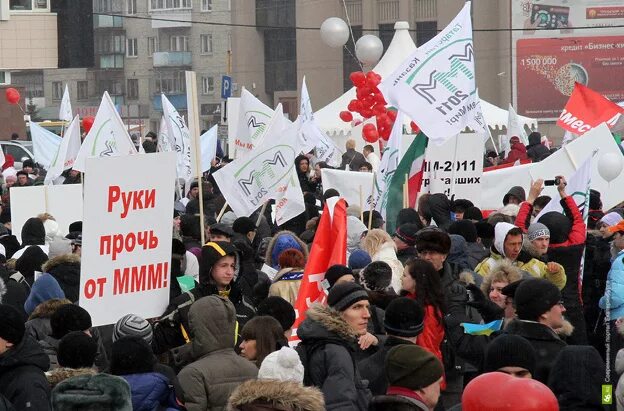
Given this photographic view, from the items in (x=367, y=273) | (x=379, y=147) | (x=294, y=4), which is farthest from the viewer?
(x=294, y=4)

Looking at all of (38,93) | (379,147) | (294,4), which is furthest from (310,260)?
(38,93)

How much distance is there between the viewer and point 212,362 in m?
5.84

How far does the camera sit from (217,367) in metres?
5.83

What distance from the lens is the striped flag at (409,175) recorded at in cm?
1299

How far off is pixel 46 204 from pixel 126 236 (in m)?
7.22

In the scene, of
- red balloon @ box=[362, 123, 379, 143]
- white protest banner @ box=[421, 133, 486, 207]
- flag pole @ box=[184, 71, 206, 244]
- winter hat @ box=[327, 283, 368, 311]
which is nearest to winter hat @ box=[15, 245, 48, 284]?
flag pole @ box=[184, 71, 206, 244]

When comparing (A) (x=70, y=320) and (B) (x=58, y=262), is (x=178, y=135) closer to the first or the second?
(B) (x=58, y=262)

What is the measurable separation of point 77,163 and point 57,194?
2.94 ft

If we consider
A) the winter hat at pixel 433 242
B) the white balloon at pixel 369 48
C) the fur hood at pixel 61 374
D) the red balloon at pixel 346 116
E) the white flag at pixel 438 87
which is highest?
the white balloon at pixel 369 48

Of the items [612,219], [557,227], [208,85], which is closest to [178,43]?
[208,85]

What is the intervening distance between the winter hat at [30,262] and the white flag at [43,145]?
13381 mm

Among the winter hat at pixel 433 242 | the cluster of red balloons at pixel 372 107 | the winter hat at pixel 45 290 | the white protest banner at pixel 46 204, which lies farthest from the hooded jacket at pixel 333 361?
the cluster of red balloons at pixel 372 107

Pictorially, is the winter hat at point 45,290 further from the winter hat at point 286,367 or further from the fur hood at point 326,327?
the winter hat at point 286,367

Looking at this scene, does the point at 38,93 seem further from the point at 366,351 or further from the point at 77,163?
the point at 366,351
